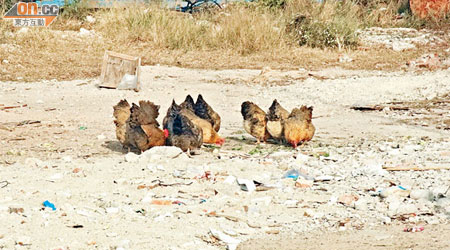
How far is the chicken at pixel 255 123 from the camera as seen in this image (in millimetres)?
6555

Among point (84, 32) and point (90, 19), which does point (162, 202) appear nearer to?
point (84, 32)

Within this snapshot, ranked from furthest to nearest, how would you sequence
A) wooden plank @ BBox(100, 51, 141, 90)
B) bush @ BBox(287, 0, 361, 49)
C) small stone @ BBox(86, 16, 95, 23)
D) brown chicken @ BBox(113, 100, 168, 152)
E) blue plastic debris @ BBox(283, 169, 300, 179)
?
small stone @ BBox(86, 16, 95, 23) < bush @ BBox(287, 0, 361, 49) < wooden plank @ BBox(100, 51, 141, 90) < brown chicken @ BBox(113, 100, 168, 152) < blue plastic debris @ BBox(283, 169, 300, 179)

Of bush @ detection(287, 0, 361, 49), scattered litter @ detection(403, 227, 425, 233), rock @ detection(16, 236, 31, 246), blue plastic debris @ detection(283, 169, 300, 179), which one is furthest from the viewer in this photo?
bush @ detection(287, 0, 361, 49)

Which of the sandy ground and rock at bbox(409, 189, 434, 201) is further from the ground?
rock at bbox(409, 189, 434, 201)

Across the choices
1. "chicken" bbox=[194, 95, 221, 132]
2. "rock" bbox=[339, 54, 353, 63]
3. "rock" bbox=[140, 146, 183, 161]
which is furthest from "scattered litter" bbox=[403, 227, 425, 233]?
"rock" bbox=[339, 54, 353, 63]

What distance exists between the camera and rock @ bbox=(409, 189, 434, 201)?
14.5 ft

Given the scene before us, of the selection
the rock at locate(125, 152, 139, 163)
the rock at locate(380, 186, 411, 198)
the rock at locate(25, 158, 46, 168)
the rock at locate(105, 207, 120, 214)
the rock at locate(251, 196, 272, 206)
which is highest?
the rock at locate(380, 186, 411, 198)

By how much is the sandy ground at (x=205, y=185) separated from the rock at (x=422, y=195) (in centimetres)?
9

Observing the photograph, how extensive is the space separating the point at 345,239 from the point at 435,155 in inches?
89.1

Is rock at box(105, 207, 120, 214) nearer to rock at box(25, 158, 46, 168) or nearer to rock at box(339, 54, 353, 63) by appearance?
rock at box(25, 158, 46, 168)

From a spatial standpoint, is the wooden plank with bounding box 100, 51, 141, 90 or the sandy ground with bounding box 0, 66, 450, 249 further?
the wooden plank with bounding box 100, 51, 141, 90

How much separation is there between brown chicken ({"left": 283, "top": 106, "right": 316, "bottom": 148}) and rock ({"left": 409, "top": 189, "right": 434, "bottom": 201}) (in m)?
1.95

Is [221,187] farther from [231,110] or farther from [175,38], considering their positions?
[175,38]

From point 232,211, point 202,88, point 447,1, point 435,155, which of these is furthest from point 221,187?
point 447,1
